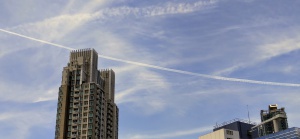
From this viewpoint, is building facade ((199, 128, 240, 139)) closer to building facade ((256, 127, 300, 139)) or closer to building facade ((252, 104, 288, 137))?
building facade ((252, 104, 288, 137))

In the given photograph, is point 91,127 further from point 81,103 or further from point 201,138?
point 201,138

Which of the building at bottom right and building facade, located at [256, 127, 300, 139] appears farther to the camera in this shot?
the building at bottom right

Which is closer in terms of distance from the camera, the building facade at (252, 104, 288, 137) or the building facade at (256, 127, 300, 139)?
the building facade at (256, 127, 300, 139)

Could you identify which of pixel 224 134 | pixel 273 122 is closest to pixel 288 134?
pixel 273 122

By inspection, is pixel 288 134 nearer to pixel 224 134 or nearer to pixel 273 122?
pixel 273 122

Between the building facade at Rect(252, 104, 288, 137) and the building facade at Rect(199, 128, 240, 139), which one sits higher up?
the building facade at Rect(252, 104, 288, 137)

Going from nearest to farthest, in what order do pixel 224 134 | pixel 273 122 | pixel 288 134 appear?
pixel 288 134, pixel 224 134, pixel 273 122

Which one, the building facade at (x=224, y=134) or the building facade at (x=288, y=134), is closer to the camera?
the building facade at (x=288, y=134)

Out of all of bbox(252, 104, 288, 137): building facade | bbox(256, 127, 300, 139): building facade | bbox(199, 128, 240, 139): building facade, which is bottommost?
bbox(256, 127, 300, 139): building facade

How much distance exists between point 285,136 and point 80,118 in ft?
308

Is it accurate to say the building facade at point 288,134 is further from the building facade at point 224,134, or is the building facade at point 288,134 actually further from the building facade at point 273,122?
the building facade at point 224,134

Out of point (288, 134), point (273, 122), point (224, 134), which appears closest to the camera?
point (288, 134)

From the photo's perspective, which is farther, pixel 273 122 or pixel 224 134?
pixel 273 122

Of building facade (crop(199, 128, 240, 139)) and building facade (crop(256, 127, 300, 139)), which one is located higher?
building facade (crop(199, 128, 240, 139))
